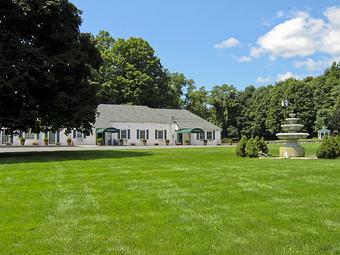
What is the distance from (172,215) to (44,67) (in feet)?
63.2

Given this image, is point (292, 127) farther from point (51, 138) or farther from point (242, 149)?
point (51, 138)

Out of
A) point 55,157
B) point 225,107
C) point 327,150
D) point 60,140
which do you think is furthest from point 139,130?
point 327,150

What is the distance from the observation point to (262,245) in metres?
6.00

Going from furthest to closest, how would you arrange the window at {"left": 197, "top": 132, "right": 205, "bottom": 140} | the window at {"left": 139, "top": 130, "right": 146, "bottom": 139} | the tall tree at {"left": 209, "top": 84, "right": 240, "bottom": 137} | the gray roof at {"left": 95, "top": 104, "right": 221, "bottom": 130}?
the tall tree at {"left": 209, "top": 84, "right": 240, "bottom": 137}, the window at {"left": 197, "top": 132, "right": 205, "bottom": 140}, the window at {"left": 139, "top": 130, "right": 146, "bottom": 139}, the gray roof at {"left": 95, "top": 104, "right": 221, "bottom": 130}

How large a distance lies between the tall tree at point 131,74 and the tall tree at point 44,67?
4417 cm

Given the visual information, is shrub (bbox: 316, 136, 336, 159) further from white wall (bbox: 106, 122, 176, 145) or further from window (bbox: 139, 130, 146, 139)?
window (bbox: 139, 130, 146, 139)

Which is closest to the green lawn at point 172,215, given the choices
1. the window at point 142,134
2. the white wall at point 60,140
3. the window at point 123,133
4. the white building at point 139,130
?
the white wall at point 60,140

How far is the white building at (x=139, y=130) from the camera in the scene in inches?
2276

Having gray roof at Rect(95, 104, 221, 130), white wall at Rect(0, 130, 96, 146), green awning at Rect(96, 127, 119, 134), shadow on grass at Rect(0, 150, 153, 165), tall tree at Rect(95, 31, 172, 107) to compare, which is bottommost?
shadow on grass at Rect(0, 150, 153, 165)

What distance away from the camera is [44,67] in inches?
988

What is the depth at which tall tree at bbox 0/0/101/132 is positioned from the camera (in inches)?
962

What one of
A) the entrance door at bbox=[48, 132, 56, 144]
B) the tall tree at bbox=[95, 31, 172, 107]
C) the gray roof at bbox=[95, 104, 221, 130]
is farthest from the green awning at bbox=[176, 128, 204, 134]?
the entrance door at bbox=[48, 132, 56, 144]

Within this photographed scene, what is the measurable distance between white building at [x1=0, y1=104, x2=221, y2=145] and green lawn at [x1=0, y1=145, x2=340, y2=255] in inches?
1784

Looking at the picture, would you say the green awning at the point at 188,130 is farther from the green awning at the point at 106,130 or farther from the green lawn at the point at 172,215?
the green lawn at the point at 172,215
